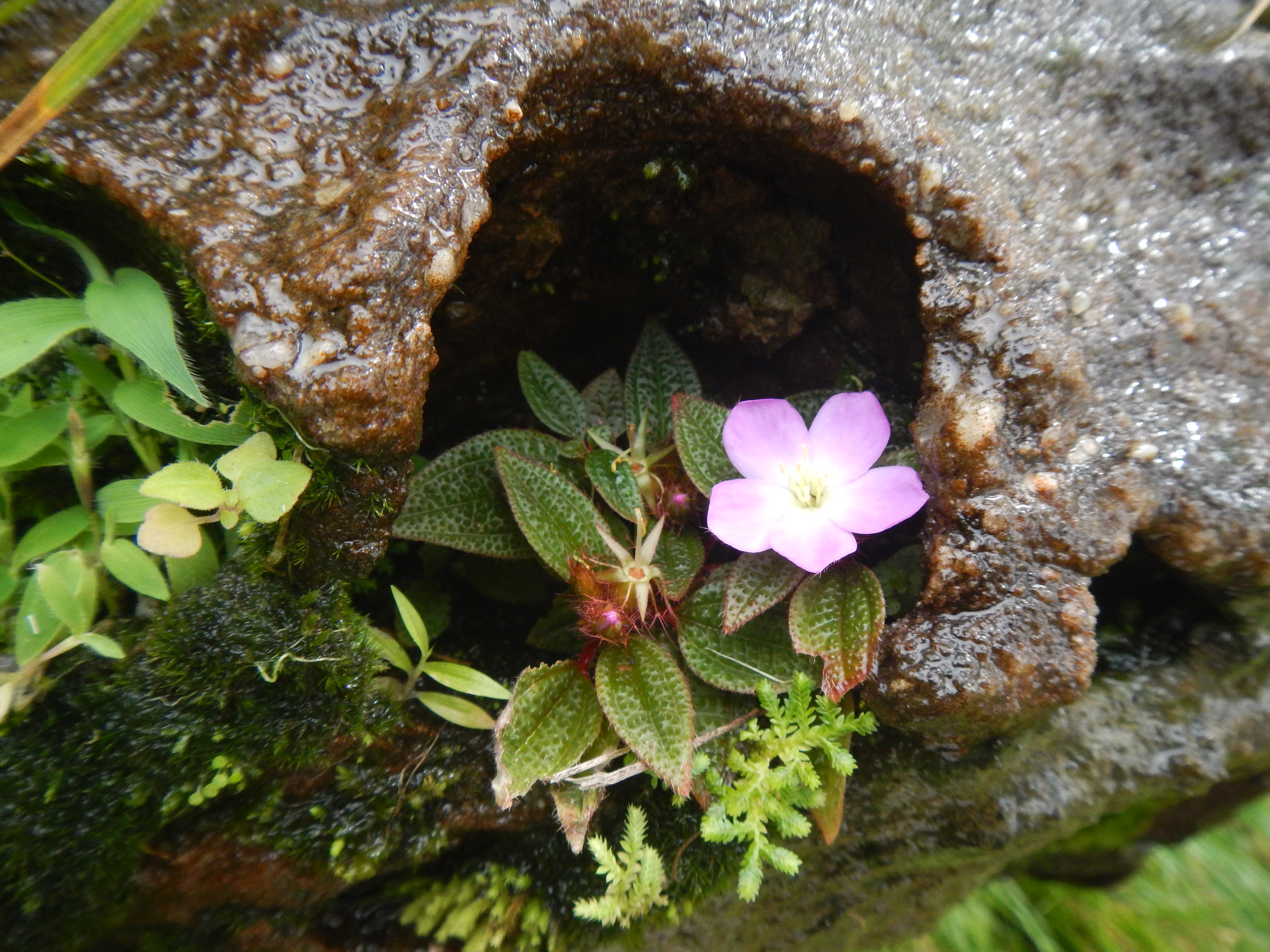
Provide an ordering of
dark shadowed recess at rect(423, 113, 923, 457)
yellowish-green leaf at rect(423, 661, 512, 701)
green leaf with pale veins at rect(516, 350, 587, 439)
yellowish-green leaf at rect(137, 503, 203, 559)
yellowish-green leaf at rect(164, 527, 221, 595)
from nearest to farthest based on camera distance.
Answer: yellowish-green leaf at rect(137, 503, 203, 559)
yellowish-green leaf at rect(164, 527, 221, 595)
yellowish-green leaf at rect(423, 661, 512, 701)
dark shadowed recess at rect(423, 113, 923, 457)
green leaf with pale veins at rect(516, 350, 587, 439)

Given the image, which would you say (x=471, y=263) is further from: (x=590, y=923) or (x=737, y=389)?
(x=590, y=923)

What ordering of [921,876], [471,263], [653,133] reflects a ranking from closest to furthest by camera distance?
[653,133] < [471,263] < [921,876]

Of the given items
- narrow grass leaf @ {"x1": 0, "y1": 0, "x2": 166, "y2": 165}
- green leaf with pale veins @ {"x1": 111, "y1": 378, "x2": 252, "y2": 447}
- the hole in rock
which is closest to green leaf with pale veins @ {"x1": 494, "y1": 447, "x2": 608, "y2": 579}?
green leaf with pale veins @ {"x1": 111, "y1": 378, "x2": 252, "y2": 447}

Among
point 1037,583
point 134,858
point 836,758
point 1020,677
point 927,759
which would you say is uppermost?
point 1037,583

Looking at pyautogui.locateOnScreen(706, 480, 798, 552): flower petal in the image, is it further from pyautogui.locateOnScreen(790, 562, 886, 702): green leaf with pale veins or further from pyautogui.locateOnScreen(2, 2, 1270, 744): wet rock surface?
pyautogui.locateOnScreen(2, 2, 1270, 744): wet rock surface

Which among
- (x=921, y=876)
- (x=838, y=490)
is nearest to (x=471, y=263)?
(x=838, y=490)

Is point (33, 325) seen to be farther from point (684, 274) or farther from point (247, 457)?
point (684, 274)

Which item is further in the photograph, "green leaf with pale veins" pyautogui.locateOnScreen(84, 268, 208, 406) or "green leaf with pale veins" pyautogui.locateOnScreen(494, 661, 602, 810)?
"green leaf with pale veins" pyautogui.locateOnScreen(494, 661, 602, 810)
